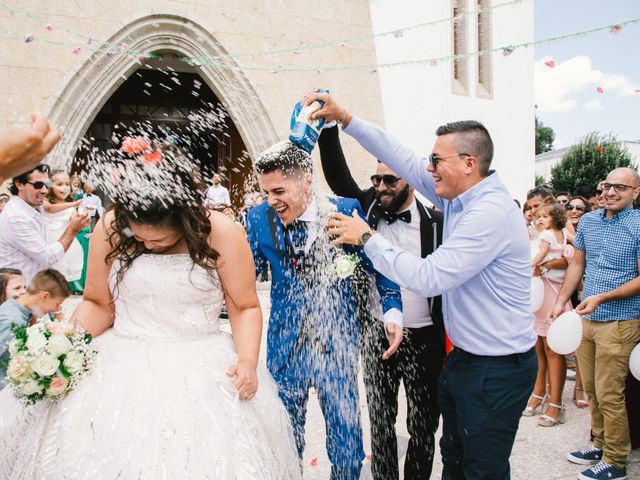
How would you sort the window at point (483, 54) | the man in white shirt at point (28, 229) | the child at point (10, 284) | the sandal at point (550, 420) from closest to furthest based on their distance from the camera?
the child at point (10, 284) → the man in white shirt at point (28, 229) → the sandal at point (550, 420) → the window at point (483, 54)

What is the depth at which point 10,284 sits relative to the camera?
12.3ft

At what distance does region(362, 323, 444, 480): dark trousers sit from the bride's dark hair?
128cm

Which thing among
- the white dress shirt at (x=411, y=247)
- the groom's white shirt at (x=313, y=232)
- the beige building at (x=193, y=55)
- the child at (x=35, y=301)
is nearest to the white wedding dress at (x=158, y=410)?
the groom's white shirt at (x=313, y=232)

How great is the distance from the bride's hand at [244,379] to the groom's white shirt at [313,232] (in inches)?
27.0

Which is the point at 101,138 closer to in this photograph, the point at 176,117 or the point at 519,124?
the point at 176,117

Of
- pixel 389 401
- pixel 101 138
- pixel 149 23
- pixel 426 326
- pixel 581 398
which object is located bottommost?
pixel 581 398

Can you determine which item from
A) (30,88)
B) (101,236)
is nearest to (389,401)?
(101,236)

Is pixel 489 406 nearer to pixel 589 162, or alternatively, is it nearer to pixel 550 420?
pixel 550 420

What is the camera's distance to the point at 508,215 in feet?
7.27

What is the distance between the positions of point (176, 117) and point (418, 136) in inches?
303

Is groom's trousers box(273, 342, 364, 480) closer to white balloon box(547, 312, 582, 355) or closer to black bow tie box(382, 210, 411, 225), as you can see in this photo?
black bow tie box(382, 210, 411, 225)

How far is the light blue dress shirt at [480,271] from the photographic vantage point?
7.01 feet

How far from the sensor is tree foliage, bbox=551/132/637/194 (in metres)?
27.4

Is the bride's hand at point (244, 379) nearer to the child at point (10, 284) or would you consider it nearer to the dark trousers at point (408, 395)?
the dark trousers at point (408, 395)
